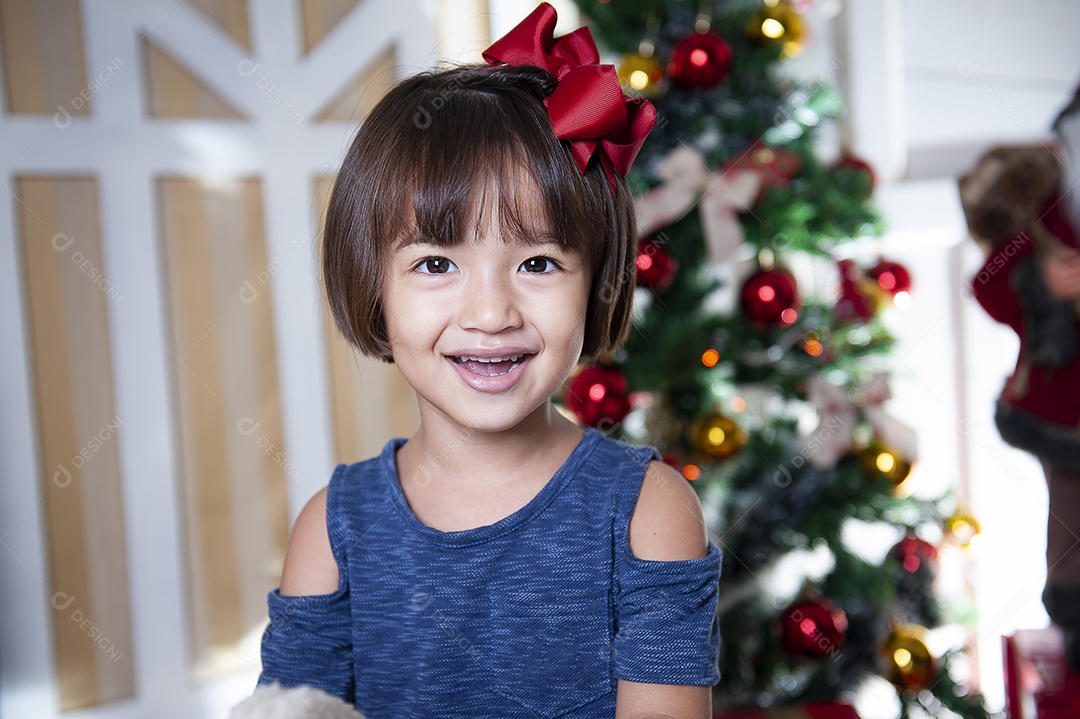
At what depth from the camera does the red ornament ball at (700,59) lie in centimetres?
144

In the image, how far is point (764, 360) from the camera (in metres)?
1.55

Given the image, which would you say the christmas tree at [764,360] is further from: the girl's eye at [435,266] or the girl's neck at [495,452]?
the girl's eye at [435,266]

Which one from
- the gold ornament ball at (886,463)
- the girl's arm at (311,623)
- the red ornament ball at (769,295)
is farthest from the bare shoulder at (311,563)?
the gold ornament ball at (886,463)

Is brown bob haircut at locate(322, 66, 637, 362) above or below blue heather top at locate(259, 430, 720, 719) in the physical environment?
above

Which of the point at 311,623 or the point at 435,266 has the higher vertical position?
the point at 435,266

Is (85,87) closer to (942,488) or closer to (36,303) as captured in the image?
(36,303)

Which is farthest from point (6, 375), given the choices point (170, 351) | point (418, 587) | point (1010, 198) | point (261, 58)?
point (1010, 198)

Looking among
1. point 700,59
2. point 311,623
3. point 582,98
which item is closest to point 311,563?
point 311,623

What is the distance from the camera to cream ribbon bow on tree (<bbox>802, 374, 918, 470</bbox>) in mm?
1501

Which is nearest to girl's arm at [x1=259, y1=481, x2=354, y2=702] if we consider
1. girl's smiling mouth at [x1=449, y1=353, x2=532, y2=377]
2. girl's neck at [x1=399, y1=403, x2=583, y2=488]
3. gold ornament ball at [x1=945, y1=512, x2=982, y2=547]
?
girl's neck at [x1=399, y1=403, x2=583, y2=488]

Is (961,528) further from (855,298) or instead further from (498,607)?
(498,607)

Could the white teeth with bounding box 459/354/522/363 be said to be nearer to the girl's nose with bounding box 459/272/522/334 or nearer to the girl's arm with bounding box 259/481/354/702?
the girl's nose with bounding box 459/272/522/334

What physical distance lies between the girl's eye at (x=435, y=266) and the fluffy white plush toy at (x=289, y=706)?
34 cm

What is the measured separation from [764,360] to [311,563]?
958 millimetres
